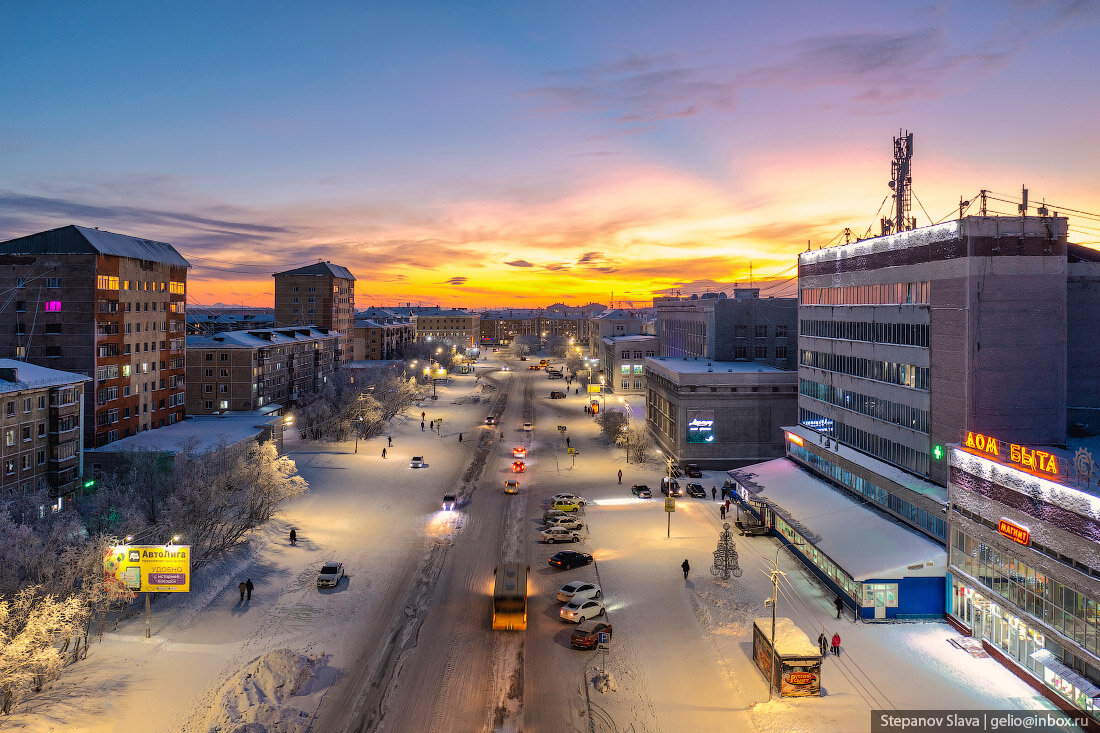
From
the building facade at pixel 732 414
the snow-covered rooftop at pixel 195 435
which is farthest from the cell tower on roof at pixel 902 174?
the snow-covered rooftop at pixel 195 435

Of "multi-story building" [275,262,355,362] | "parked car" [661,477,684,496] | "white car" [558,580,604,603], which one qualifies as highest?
"multi-story building" [275,262,355,362]

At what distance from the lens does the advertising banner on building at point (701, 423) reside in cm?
6475

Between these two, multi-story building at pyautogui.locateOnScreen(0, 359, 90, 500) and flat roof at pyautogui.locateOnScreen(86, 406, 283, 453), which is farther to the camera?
flat roof at pyautogui.locateOnScreen(86, 406, 283, 453)

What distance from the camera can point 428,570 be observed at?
3809cm

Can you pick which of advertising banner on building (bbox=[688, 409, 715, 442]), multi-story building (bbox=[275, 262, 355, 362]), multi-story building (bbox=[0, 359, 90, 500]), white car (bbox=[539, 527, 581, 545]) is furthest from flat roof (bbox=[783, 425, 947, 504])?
multi-story building (bbox=[275, 262, 355, 362])

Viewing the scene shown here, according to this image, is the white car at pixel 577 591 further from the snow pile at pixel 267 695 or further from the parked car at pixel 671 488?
the parked car at pixel 671 488

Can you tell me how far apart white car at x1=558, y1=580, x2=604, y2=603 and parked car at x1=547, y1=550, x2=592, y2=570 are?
463 cm

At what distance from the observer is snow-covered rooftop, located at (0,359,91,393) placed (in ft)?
139

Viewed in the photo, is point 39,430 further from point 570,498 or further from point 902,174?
point 902,174

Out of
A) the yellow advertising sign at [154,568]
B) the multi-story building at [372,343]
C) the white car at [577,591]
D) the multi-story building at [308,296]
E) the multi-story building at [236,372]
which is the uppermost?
the multi-story building at [308,296]

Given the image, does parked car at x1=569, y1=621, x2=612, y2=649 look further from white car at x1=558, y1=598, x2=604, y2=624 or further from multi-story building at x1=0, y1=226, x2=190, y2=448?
multi-story building at x1=0, y1=226, x2=190, y2=448

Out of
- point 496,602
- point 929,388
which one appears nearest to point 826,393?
point 929,388

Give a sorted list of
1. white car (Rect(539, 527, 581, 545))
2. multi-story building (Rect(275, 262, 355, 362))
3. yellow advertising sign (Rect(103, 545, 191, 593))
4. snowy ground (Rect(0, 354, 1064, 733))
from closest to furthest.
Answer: snowy ground (Rect(0, 354, 1064, 733)) < yellow advertising sign (Rect(103, 545, 191, 593)) < white car (Rect(539, 527, 581, 545)) < multi-story building (Rect(275, 262, 355, 362))

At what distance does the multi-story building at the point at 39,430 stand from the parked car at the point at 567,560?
36.2 m
